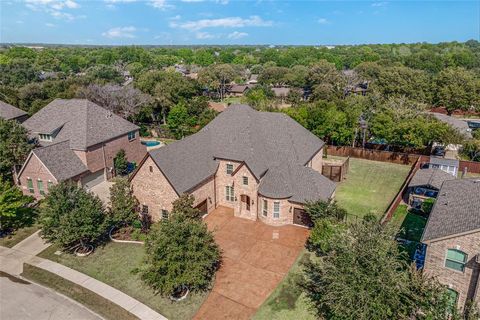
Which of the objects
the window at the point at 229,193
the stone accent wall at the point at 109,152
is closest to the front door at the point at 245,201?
the window at the point at 229,193

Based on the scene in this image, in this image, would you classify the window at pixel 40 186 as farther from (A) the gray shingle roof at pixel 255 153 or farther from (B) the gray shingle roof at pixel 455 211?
(B) the gray shingle roof at pixel 455 211

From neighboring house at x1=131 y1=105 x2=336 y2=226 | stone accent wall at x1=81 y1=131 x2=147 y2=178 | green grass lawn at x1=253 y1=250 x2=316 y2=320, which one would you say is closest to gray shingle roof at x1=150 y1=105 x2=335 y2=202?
neighboring house at x1=131 y1=105 x2=336 y2=226

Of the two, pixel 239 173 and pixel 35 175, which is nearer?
pixel 239 173

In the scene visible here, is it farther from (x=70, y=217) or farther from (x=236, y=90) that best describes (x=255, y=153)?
(x=236, y=90)

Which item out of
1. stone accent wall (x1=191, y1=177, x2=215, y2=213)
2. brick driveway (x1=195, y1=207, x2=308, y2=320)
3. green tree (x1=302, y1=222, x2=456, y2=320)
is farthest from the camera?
stone accent wall (x1=191, y1=177, x2=215, y2=213)

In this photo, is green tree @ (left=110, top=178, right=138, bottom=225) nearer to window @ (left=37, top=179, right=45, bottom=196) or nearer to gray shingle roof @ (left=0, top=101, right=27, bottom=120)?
window @ (left=37, top=179, right=45, bottom=196)

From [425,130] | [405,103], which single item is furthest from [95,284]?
[405,103]

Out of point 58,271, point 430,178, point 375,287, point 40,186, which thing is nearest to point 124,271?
point 58,271
